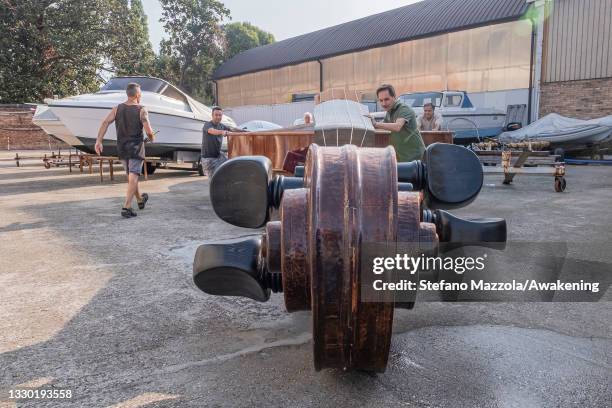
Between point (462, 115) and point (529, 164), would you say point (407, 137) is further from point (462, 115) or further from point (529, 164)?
point (462, 115)

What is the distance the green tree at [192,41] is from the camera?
39906 mm

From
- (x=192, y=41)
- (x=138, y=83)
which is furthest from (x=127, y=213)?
(x=192, y=41)

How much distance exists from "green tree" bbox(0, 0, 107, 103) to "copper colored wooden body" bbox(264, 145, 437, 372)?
28.6 metres

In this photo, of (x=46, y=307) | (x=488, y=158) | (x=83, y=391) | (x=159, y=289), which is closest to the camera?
(x=83, y=391)

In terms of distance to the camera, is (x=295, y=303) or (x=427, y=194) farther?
(x=427, y=194)

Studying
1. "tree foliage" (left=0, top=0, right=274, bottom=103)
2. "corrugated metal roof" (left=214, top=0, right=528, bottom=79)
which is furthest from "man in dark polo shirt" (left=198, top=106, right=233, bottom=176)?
"tree foliage" (left=0, top=0, right=274, bottom=103)

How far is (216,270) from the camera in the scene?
1.76 m

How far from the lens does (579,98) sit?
17.5 meters

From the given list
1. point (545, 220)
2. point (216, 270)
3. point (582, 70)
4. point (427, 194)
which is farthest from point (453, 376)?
point (582, 70)

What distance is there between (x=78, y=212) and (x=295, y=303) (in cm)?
557

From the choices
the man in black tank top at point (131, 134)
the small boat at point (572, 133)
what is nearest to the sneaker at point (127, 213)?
the man in black tank top at point (131, 134)

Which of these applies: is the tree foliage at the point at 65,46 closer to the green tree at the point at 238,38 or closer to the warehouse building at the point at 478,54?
the warehouse building at the point at 478,54

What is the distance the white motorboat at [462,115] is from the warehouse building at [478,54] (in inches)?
110

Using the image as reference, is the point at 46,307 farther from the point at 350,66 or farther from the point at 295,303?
the point at 350,66
